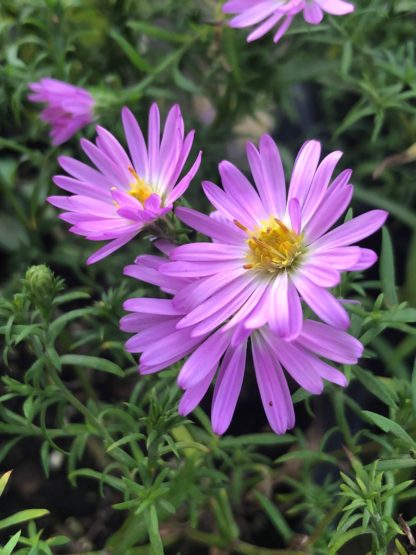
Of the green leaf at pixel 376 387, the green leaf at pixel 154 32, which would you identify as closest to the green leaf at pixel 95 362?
the green leaf at pixel 376 387

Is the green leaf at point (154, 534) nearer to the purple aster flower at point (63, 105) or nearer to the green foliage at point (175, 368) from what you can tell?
the green foliage at point (175, 368)

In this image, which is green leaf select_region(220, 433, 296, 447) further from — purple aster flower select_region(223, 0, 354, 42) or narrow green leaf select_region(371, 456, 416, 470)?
purple aster flower select_region(223, 0, 354, 42)

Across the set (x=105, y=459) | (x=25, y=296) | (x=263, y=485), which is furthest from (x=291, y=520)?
(x=25, y=296)

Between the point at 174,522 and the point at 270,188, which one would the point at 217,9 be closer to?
the point at 270,188

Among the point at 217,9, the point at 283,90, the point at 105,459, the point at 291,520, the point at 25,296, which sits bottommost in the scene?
the point at 291,520

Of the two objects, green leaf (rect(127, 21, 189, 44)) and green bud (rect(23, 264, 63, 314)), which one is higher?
green leaf (rect(127, 21, 189, 44))

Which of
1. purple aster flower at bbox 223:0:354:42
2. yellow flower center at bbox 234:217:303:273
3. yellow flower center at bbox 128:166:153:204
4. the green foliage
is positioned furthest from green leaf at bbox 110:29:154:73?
yellow flower center at bbox 234:217:303:273

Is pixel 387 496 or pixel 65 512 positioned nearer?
pixel 387 496

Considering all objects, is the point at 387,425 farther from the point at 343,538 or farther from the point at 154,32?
the point at 154,32
